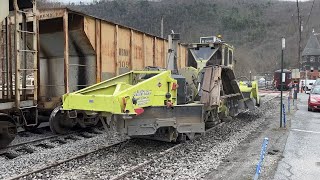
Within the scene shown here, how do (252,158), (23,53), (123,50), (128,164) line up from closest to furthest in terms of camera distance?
1. (128,164)
2. (252,158)
3. (23,53)
4. (123,50)

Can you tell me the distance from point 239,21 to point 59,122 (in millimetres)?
109870

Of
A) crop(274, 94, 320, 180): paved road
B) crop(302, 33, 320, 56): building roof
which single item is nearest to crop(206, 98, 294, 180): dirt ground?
crop(274, 94, 320, 180): paved road

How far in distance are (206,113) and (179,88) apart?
4.77ft

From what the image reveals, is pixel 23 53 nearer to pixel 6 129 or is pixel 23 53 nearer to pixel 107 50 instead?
pixel 6 129

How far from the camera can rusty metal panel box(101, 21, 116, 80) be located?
10867mm

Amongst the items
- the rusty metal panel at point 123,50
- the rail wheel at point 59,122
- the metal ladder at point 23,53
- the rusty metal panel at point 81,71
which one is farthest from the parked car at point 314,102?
the metal ladder at point 23,53

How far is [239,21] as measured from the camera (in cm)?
11400

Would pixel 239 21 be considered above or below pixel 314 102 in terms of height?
above

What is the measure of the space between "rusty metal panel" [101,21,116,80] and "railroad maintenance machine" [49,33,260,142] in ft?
5.18

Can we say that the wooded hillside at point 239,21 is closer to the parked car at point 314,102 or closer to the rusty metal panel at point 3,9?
the parked car at point 314,102

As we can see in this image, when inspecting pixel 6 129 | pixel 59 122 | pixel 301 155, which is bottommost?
pixel 301 155

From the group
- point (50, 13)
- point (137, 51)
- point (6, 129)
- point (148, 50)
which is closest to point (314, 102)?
point (148, 50)

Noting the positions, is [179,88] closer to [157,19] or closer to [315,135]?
[315,135]

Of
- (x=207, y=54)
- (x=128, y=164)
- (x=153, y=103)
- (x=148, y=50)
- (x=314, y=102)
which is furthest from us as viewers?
(x=314, y=102)
